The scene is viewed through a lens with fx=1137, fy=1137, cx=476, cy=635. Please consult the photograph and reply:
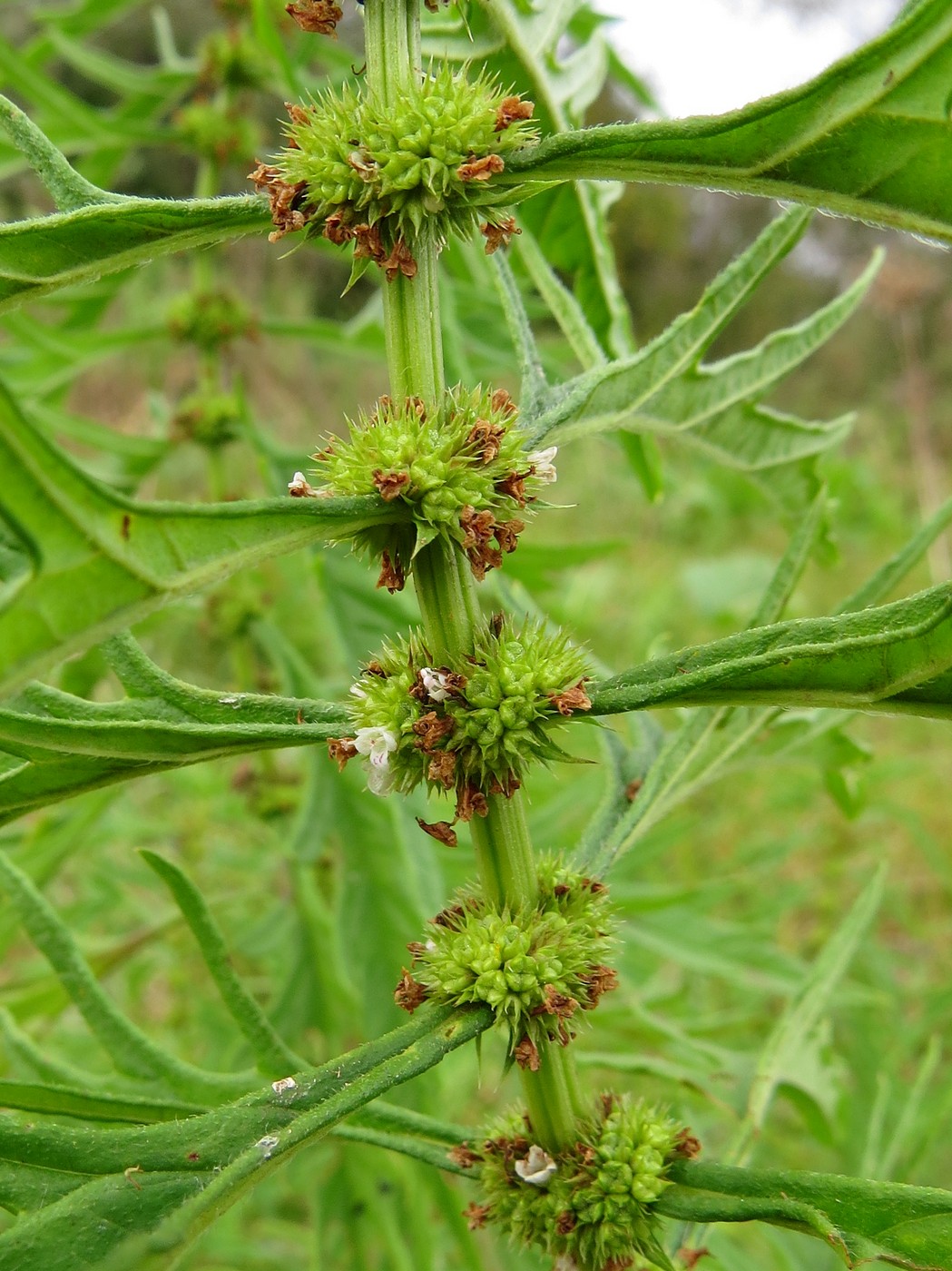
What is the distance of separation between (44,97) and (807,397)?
10.8m

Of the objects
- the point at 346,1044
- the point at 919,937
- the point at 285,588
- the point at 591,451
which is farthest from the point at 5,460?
the point at 591,451

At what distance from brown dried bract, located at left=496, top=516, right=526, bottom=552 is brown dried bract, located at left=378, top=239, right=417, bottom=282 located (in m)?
0.24

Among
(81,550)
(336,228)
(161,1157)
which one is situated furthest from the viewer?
(336,228)

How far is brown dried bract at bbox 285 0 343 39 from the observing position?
1096 millimetres

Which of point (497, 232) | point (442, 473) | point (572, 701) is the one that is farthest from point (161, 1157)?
point (497, 232)

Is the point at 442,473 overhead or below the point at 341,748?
overhead

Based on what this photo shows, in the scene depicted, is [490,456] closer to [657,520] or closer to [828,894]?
[828,894]

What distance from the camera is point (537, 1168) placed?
3.67 ft

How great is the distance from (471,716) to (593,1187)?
48 cm

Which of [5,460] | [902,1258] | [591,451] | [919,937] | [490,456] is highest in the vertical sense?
[591,451]

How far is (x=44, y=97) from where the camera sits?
2.62 m

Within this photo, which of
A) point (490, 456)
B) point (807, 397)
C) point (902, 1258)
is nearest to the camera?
point (902, 1258)

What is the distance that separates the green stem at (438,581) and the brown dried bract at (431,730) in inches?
2.6

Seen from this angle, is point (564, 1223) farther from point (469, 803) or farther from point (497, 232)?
point (497, 232)
